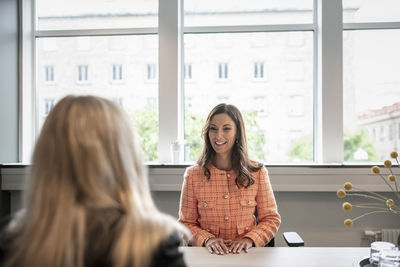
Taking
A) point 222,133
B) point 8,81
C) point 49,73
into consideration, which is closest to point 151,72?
point 49,73

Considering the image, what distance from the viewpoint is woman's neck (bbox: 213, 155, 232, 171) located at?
237cm

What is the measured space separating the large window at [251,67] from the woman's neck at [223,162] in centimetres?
110

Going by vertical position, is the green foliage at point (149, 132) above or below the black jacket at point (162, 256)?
above

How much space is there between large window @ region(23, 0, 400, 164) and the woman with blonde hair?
8.43 feet

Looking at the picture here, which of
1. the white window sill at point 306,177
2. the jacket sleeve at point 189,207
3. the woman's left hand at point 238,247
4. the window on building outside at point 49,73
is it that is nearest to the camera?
the woman's left hand at point 238,247

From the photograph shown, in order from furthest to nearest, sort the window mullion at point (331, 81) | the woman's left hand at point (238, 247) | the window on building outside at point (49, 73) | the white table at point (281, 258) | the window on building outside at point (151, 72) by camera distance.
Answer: the window on building outside at point (49, 73)
the window on building outside at point (151, 72)
the window mullion at point (331, 81)
the woman's left hand at point (238, 247)
the white table at point (281, 258)

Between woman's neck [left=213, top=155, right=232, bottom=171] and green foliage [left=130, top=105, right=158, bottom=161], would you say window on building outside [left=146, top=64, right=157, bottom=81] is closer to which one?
green foliage [left=130, top=105, right=158, bottom=161]

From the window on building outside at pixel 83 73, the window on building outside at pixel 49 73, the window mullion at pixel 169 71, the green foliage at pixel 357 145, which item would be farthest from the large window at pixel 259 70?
the window on building outside at pixel 49 73

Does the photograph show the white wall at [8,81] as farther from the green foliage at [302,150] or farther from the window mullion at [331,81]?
the window mullion at [331,81]

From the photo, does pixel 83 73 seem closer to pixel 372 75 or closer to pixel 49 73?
pixel 49 73

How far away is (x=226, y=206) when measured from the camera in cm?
225

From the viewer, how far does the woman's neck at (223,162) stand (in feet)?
7.79

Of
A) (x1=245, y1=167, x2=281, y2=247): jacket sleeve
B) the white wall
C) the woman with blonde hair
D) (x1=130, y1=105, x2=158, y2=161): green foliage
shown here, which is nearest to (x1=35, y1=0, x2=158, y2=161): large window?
(x1=130, y1=105, x2=158, y2=161): green foliage

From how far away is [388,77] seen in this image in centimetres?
343
